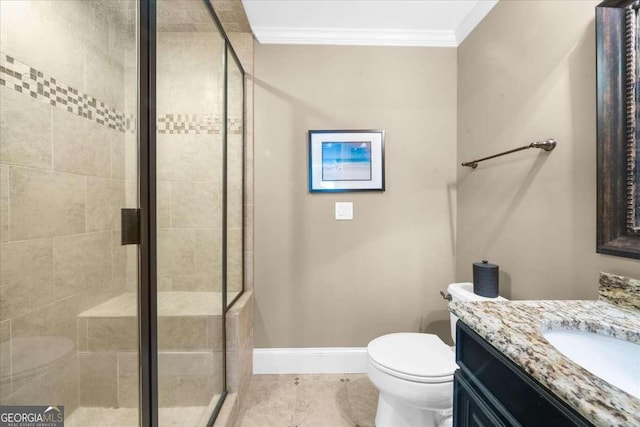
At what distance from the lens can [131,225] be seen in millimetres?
830

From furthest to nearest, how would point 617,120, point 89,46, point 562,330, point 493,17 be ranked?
point 493,17
point 89,46
point 617,120
point 562,330

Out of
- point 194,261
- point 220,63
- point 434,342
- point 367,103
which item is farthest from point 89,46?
point 434,342

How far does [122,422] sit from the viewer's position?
93 cm

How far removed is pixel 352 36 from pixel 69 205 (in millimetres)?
1842

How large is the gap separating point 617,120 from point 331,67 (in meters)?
1.47

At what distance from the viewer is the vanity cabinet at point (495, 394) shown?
18.8 inches

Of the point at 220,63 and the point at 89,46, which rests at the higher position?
the point at 220,63

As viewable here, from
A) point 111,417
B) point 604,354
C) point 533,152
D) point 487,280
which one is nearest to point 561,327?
point 604,354

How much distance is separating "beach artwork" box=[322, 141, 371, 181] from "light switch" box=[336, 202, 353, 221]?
0.18m

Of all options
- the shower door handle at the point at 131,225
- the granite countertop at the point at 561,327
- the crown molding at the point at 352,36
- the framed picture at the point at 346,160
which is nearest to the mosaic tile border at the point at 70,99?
the shower door handle at the point at 131,225

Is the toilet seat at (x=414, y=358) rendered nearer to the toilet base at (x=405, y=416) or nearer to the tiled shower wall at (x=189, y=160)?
the toilet base at (x=405, y=416)

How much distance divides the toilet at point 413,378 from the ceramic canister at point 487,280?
0.10ft

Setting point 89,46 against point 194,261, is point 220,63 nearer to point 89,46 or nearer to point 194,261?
point 89,46

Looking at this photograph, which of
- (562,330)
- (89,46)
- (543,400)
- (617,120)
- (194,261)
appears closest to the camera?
(543,400)
